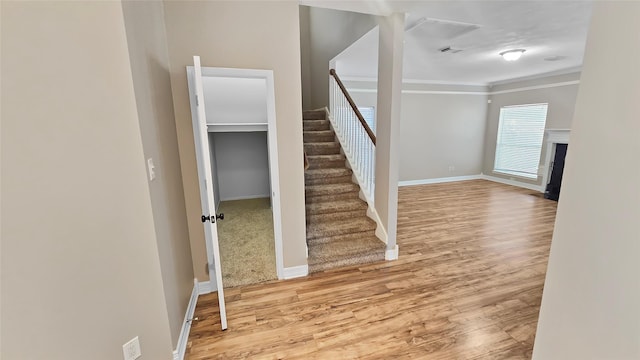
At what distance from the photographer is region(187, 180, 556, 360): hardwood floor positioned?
1.83 metres

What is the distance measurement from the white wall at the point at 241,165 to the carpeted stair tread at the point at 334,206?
2.58 meters

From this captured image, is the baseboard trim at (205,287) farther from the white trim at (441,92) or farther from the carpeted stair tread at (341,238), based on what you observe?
the white trim at (441,92)

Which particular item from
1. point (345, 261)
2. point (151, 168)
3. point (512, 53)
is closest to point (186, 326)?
point (151, 168)

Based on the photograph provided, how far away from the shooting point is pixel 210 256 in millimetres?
2396

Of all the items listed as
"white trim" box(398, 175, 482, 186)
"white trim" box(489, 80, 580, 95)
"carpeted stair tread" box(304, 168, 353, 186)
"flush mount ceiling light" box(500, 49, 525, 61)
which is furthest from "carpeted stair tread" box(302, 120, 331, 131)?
"white trim" box(489, 80, 580, 95)

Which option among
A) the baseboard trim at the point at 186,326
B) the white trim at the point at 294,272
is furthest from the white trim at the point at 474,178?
the baseboard trim at the point at 186,326

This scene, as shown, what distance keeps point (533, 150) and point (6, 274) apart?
8.32 metres

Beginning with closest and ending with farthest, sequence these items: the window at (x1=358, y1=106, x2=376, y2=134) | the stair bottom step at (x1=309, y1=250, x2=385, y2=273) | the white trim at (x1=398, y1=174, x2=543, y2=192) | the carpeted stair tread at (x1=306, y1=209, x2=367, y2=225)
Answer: the stair bottom step at (x1=309, y1=250, x2=385, y2=273) → the carpeted stair tread at (x1=306, y1=209, x2=367, y2=225) → the window at (x1=358, y1=106, x2=376, y2=134) → the white trim at (x1=398, y1=174, x2=543, y2=192)

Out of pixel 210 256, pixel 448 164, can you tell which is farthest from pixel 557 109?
pixel 210 256

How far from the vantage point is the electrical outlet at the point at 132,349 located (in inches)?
53.1

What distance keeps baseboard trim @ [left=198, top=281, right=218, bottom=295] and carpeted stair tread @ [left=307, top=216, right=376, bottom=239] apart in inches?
44.9

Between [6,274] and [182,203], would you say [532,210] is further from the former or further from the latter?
[6,274]

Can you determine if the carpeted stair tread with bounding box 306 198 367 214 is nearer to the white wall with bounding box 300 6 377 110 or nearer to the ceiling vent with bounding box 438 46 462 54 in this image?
the white wall with bounding box 300 6 377 110

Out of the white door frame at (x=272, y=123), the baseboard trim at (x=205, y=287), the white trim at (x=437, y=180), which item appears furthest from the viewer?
the white trim at (x=437, y=180)
